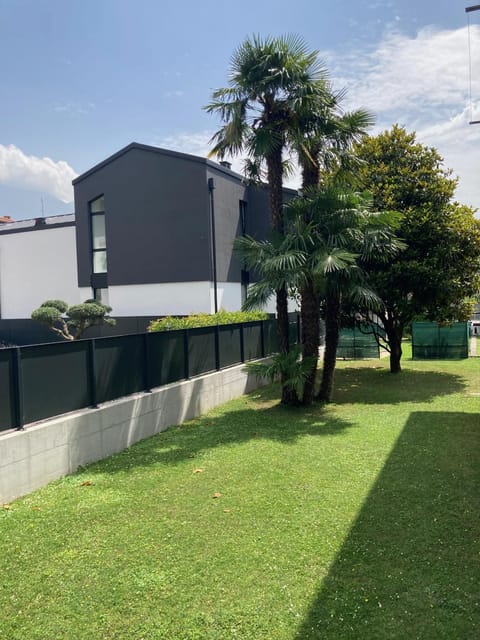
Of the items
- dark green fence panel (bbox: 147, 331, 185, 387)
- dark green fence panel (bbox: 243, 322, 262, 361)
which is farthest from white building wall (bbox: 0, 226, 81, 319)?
dark green fence panel (bbox: 147, 331, 185, 387)

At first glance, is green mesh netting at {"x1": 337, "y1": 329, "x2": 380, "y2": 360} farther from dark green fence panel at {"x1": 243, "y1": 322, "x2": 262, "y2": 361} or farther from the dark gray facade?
dark green fence panel at {"x1": 243, "y1": 322, "x2": 262, "y2": 361}

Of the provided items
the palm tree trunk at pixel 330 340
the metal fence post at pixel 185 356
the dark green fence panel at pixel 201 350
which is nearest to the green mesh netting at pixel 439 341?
the palm tree trunk at pixel 330 340

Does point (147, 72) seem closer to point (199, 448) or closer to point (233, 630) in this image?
point (199, 448)

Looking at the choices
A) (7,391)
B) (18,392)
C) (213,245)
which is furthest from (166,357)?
(213,245)

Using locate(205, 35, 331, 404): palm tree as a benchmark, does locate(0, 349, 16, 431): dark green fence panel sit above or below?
below

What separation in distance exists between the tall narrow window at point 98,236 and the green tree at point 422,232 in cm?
1198

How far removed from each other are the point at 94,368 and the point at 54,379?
29.6 inches

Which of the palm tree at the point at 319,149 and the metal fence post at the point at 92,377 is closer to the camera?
the metal fence post at the point at 92,377

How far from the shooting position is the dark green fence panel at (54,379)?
567 cm

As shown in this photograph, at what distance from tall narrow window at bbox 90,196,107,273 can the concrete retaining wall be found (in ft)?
41.5

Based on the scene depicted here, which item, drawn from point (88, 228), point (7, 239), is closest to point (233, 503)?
point (88, 228)

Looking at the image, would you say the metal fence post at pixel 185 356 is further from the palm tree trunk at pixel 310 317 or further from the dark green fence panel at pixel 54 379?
the dark green fence panel at pixel 54 379

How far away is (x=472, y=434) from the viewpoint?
24.6 ft

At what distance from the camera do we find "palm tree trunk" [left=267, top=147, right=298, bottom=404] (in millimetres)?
9898
